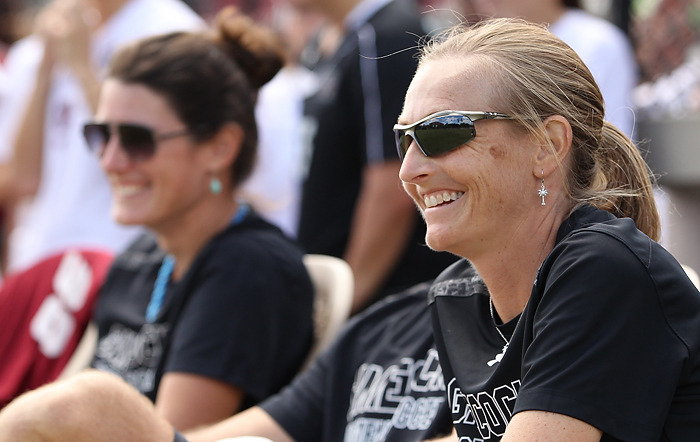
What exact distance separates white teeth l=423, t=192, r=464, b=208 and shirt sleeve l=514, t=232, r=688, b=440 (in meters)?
0.29

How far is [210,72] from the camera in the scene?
9.54ft

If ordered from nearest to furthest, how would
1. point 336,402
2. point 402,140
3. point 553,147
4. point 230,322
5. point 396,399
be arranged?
1. point 553,147
2. point 402,140
3. point 396,399
4. point 336,402
5. point 230,322

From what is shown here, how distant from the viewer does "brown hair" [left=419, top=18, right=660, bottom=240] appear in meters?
1.65

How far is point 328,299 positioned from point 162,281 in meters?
0.51

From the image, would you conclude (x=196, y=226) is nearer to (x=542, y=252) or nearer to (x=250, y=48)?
(x=250, y=48)

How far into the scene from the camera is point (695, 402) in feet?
4.85

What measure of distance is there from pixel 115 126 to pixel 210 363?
0.81m

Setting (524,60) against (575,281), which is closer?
(575,281)

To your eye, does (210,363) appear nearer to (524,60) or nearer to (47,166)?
(524,60)

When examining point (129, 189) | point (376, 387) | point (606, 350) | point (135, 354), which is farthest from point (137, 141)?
point (606, 350)

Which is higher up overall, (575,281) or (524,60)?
(524,60)

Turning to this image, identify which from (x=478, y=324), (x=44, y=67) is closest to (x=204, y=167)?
(x=478, y=324)

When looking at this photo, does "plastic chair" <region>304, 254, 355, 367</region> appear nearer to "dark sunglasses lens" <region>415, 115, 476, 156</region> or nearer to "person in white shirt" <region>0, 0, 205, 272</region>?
"dark sunglasses lens" <region>415, 115, 476, 156</region>

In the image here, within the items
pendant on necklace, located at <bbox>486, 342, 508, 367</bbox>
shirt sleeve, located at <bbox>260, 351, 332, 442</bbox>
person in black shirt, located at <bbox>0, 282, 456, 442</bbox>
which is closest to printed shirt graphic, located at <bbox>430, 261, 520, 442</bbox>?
pendant on necklace, located at <bbox>486, 342, 508, 367</bbox>
